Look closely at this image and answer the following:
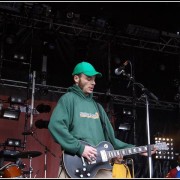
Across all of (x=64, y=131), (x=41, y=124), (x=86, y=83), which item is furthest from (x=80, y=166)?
(x=41, y=124)

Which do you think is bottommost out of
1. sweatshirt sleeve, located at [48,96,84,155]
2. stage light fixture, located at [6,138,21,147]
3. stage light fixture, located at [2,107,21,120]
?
sweatshirt sleeve, located at [48,96,84,155]

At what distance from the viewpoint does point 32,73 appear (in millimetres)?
10141

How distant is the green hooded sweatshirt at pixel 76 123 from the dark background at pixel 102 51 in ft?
15.1

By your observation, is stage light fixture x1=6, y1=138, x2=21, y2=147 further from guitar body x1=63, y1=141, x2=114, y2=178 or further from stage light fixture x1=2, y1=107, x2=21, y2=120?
guitar body x1=63, y1=141, x2=114, y2=178

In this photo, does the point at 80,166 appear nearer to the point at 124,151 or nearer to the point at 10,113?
the point at 124,151

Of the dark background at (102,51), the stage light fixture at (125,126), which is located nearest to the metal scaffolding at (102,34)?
the dark background at (102,51)

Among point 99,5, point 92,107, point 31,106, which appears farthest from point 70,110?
point 31,106

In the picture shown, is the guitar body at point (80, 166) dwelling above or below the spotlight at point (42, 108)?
below

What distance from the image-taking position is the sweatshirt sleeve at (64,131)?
3.95 meters

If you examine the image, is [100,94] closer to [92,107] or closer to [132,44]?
[132,44]

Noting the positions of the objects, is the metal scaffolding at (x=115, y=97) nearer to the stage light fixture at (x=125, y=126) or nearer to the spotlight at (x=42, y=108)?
the stage light fixture at (x=125, y=126)

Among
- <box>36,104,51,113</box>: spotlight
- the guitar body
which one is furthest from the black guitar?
<box>36,104,51,113</box>: spotlight

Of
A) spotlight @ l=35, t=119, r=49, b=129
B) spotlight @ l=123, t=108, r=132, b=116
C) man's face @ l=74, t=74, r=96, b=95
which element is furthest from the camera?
spotlight @ l=123, t=108, r=132, b=116

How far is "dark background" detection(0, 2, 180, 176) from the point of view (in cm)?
997
